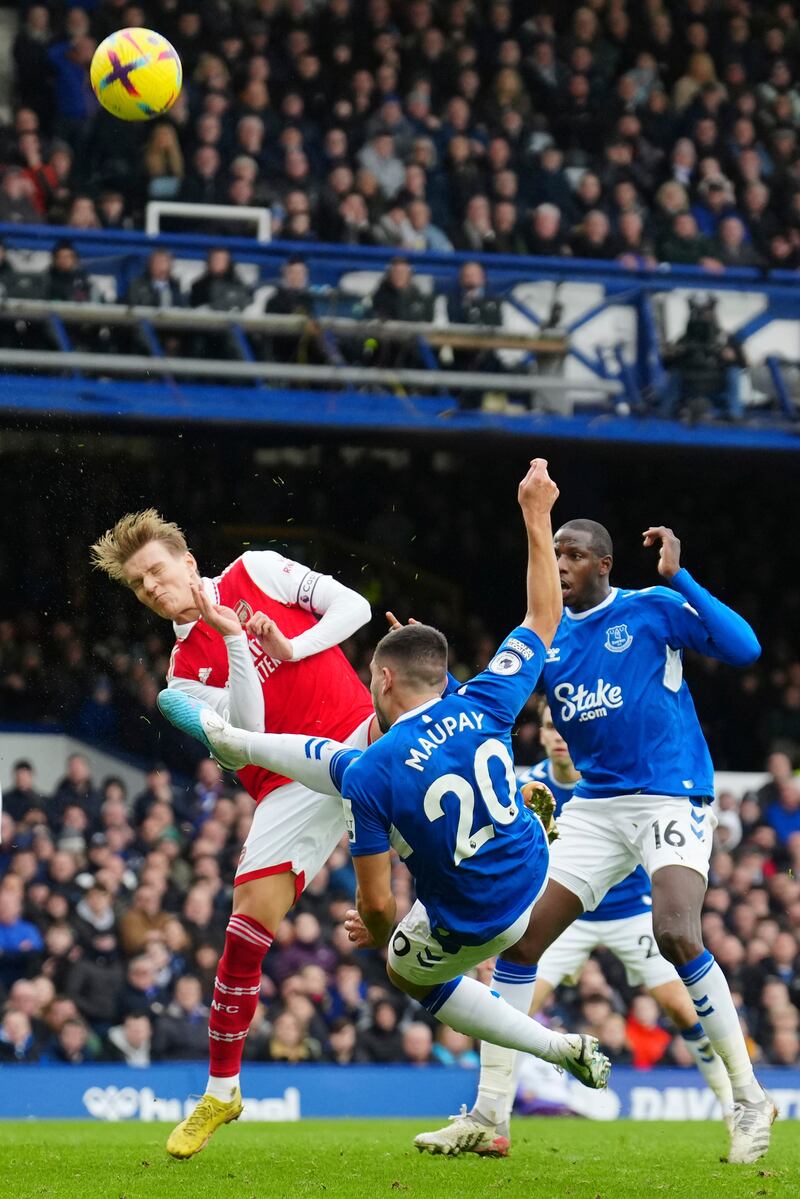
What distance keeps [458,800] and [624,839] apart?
6.00 feet

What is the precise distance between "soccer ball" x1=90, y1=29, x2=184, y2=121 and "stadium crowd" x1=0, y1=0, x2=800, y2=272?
16.5ft

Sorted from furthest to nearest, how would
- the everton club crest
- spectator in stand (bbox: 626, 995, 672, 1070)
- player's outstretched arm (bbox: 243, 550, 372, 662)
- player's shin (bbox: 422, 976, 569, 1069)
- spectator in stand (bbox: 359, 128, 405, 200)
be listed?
1. spectator in stand (bbox: 359, 128, 405, 200)
2. spectator in stand (bbox: 626, 995, 672, 1070)
3. the everton club crest
4. player's outstretched arm (bbox: 243, 550, 372, 662)
5. player's shin (bbox: 422, 976, 569, 1069)

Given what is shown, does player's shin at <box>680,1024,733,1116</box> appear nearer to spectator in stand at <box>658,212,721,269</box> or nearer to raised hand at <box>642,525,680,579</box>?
raised hand at <box>642,525,680,579</box>

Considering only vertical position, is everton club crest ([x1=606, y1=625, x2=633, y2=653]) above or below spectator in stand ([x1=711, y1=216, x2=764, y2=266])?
below

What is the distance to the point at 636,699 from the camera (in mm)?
8195

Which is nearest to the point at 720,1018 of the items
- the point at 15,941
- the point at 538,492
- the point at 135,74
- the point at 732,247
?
the point at 538,492

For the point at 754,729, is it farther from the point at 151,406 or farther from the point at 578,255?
the point at 151,406

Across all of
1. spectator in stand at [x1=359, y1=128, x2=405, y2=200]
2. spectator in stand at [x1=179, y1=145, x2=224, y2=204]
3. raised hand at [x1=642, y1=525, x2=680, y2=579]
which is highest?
spectator in stand at [x1=359, y1=128, x2=405, y2=200]

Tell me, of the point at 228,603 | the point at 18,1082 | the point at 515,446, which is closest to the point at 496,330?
the point at 515,446

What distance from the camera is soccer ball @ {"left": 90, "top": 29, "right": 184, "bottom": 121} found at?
38.9 feet

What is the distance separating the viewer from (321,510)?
792 inches

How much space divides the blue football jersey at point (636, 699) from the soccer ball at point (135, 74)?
548 centimetres

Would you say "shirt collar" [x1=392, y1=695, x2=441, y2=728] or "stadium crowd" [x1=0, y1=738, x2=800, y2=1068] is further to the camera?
"stadium crowd" [x1=0, y1=738, x2=800, y2=1068]

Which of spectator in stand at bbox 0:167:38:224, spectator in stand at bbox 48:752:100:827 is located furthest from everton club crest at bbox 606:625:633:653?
spectator in stand at bbox 0:167:38:224
